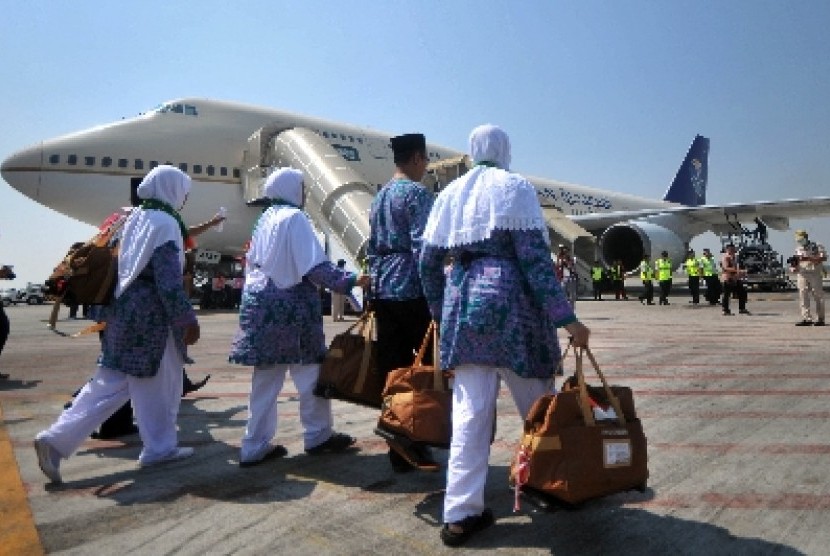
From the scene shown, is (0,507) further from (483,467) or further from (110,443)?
(483,467)

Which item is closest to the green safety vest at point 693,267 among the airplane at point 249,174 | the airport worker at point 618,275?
the airplane at point 249,174

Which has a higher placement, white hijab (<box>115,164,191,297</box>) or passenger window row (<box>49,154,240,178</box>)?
passenger window row (<box>49,154,240,178</box>)

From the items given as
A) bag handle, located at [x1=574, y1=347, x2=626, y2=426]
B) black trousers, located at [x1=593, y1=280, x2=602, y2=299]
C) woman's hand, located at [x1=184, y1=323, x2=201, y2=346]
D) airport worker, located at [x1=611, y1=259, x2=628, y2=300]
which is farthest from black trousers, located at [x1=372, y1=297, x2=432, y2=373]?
black trousers, located at [x1=593, y1=280, x2=602, y2=299]

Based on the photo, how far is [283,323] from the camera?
346 centimetres

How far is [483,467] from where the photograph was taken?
2.44 m

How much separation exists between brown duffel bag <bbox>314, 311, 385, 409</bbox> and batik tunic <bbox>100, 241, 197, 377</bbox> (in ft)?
2.66

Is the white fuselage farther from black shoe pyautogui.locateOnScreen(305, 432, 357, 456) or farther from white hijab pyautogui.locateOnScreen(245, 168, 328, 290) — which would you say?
black shoe pyautogui.locateOnScreen(305, 432, 357, 456)

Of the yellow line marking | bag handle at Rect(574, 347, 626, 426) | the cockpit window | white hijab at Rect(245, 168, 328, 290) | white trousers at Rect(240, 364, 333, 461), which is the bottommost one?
the yellow line marking

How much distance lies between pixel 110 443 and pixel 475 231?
10.00 feet

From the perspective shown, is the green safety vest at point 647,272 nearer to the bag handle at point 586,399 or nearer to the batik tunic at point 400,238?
the batik tunic at point 400,238

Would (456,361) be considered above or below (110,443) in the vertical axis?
above

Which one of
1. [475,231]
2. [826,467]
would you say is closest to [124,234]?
[475,231]

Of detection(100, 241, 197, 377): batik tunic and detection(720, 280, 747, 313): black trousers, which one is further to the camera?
detection(720, 280, 747, 313): black trousers

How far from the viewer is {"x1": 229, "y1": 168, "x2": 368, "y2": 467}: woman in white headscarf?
3428 millimetres
